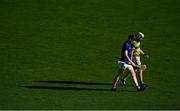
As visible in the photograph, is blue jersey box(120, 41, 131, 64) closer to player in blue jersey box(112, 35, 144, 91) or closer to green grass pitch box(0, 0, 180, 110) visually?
player in blue jersey box(112, 35, 144, 91)

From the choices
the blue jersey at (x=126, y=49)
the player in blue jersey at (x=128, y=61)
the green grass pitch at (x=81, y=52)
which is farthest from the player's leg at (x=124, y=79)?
the blue jersey at (x=126, y=49)

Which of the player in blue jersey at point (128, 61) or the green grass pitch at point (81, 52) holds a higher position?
the player in blue jersey at point (128, 61)

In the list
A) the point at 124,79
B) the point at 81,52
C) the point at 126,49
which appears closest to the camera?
the point at 126,49

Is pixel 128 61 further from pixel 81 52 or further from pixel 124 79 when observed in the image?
pixel 81 52

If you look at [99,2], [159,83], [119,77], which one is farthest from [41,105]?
[99,2]

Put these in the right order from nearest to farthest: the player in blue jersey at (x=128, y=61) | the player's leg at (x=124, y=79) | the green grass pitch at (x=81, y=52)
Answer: the green grass pitch at (x=81, y=52) → the player in blue jersey at (x=128, y=61) → the player's leg at (x=124, y=79)

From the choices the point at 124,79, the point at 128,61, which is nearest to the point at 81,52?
the point at 124,79

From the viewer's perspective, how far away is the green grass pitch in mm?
20938

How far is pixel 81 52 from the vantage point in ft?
90.9

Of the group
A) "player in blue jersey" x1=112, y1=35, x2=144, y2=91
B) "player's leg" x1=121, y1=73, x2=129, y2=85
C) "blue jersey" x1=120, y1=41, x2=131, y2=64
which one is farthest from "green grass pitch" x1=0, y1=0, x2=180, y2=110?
"blue jersey" x1=120, y1=41, x2=131, y2=64

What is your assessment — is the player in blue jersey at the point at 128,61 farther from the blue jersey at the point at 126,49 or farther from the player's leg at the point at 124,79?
the player's leg at the point at 124,79

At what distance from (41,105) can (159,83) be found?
4969 millimetres

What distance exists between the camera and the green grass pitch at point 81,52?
2094 cm

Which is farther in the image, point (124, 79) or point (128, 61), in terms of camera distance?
point (124, 79)
